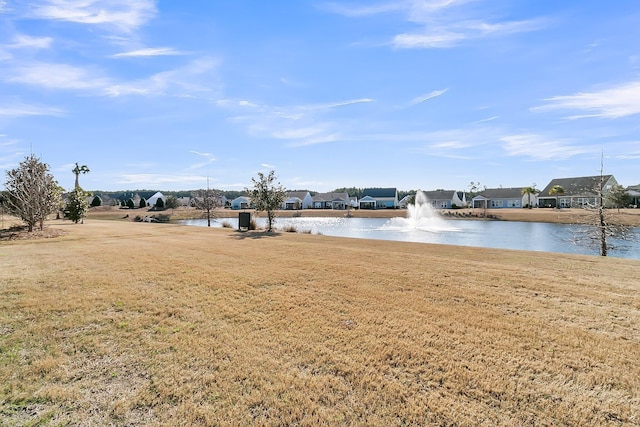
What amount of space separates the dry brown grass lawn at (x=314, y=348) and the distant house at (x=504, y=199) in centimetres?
7325

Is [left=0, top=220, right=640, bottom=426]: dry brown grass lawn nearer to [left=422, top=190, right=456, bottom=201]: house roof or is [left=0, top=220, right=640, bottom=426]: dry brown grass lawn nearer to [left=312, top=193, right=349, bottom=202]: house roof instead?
[left=422, top=190, right=456, bottom=201]: house roof

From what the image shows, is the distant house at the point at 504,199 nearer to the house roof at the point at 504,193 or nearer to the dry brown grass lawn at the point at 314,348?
the house roof at the point at 504,193

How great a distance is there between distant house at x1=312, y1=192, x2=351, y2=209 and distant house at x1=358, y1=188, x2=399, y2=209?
16.2 ft

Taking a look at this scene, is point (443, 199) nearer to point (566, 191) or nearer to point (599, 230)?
point (566, 191)

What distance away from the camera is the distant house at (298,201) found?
Result: 82.2 meters

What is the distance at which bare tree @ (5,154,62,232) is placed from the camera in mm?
16370

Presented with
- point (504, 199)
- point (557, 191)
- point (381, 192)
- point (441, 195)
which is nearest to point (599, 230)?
point (557, 191)

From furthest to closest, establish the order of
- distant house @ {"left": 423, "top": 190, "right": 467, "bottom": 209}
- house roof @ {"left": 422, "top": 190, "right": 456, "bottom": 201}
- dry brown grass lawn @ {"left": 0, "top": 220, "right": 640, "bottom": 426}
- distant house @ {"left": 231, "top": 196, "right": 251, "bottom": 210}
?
distant house @ {"left": 231, "top": 196, "right": 251, "bottom": 210}
house roof @ {"left": 422, "top": 190, "right": 456, "bottom": 201}
distant house @ {"left": 423, "top": 190, "right": 467, "bottom": 209}
dry brown grass lawn @ {"left": 0, "top": 220, "right": 640, "bottom": 426}

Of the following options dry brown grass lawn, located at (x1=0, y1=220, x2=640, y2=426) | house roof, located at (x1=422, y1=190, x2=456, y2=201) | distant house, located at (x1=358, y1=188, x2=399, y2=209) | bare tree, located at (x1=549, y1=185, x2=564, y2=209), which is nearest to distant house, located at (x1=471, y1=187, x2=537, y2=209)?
house roof, located at (x1=422, y1=190, x2=456, y2=201)

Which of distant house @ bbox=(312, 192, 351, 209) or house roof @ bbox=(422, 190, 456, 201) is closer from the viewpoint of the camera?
house roof @ bbox=(422, 190, 456, 201)

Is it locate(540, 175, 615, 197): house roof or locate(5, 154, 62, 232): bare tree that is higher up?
locate(540, 175, 615, 197): house roof

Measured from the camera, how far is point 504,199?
245ft

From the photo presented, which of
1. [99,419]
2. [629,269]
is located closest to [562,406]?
[99,419]

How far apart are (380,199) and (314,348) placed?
8313cm
